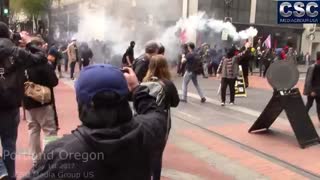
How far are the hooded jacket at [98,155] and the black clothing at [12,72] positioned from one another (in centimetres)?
282

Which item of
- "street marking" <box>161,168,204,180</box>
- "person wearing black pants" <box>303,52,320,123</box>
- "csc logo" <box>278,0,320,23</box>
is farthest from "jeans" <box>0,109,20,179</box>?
"person wearing black pants" <box>303,52,320,123</box>

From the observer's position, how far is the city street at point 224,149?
6375 mm

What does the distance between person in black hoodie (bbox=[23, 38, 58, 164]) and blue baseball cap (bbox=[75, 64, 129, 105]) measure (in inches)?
137

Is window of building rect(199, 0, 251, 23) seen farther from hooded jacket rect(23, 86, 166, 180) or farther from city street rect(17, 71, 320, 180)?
hooded jacket rect(23, 86, 166, 180)

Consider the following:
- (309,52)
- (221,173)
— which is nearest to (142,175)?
(221,173)

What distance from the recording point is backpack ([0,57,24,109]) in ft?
15.7

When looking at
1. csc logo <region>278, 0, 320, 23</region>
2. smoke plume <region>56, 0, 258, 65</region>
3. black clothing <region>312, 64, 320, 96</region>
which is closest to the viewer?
csc logo <region>278, 0, 320, 23</region>

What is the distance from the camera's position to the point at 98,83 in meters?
2.05

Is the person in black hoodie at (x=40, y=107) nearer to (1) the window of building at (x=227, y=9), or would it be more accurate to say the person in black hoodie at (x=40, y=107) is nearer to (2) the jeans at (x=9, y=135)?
(2) the jeans at (x=9, y=135)

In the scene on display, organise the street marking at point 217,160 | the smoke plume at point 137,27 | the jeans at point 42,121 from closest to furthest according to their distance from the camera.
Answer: the jeans at point 42,121, the street marking at point 217,160, the smoke plume at point 137,27

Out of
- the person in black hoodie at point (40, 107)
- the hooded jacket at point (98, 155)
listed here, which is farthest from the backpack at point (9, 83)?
the hooded jacket at point (98, 155)

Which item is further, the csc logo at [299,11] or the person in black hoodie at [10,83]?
the csc logo at [299,11]

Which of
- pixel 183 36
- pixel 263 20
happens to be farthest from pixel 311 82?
pixel 263 20

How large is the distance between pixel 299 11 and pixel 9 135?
19.4ft
